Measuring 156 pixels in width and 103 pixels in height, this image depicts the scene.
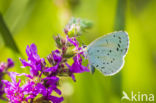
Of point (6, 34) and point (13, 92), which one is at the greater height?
point (6, 34)

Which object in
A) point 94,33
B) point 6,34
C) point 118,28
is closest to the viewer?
point 6,34

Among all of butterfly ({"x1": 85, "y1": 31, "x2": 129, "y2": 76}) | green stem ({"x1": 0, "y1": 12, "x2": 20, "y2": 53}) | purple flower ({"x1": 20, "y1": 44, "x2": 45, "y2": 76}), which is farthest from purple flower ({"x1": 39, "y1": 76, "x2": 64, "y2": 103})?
green stem ({"x1": 0, "y1": 12, "x2": 20, "y2": 53})

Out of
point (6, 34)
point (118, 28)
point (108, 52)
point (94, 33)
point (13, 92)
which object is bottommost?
point (13, 92)

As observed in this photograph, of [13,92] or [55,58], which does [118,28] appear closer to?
[55,58]

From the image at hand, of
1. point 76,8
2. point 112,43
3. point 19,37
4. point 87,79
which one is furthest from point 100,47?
point 19,37

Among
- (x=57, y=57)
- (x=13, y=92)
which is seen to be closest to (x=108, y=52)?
(x=57, y=57)

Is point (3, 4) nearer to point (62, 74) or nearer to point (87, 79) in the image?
point (87, 79)
